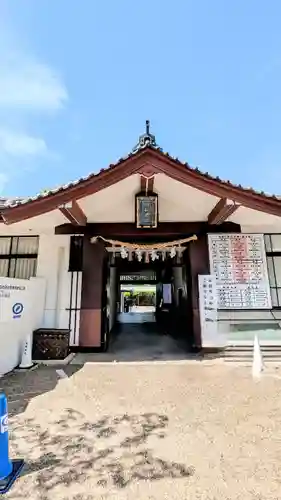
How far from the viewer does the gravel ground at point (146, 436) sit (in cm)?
218

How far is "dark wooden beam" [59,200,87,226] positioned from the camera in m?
5.99

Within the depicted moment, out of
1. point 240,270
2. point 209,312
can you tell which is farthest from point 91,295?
point 240,270

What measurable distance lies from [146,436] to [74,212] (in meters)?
4.61

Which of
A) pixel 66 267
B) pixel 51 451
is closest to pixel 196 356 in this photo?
pixel 66 267

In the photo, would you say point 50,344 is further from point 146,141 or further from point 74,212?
point 146,141

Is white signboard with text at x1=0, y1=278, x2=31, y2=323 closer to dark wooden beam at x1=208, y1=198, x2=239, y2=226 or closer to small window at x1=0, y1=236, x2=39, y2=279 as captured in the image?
small window at x1=0, y1=236, x2=39, y2=279

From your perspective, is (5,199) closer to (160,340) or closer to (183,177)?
(183,177)

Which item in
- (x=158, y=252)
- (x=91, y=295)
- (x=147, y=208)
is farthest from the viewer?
(x=158, y=252)

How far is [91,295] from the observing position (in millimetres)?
7094

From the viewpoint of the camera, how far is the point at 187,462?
250 centimetres

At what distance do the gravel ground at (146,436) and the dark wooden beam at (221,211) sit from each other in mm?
3426

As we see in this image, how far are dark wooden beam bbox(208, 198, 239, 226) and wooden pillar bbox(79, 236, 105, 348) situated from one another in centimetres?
296

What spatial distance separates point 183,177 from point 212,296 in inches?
122

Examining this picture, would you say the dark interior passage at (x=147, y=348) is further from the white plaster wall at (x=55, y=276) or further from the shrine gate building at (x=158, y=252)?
the white plaster wall at (x=55, y=276)
